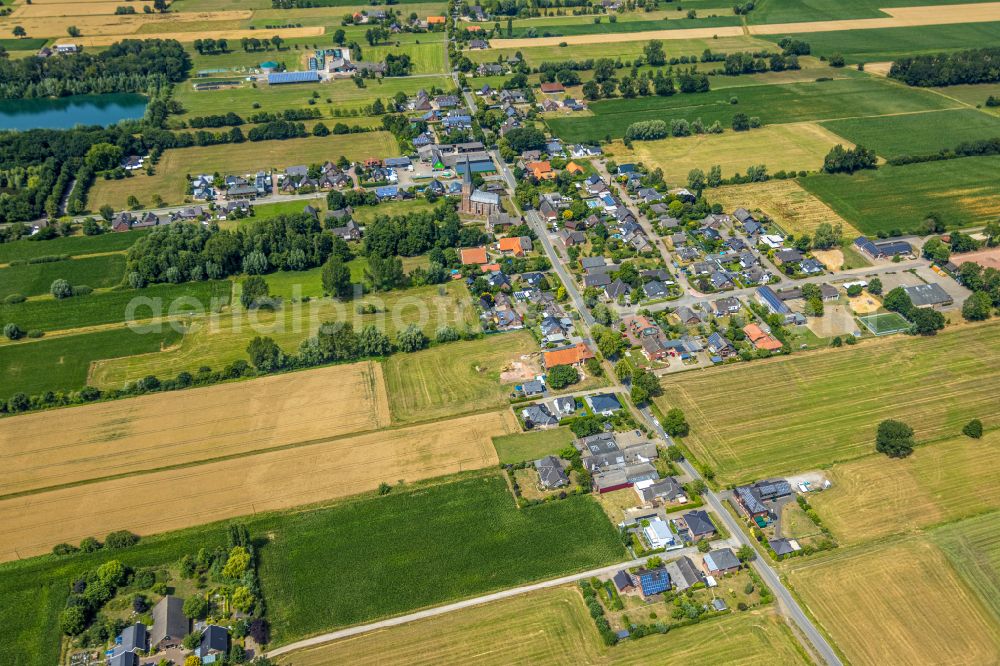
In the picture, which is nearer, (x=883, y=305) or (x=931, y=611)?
(x=931, y=611)

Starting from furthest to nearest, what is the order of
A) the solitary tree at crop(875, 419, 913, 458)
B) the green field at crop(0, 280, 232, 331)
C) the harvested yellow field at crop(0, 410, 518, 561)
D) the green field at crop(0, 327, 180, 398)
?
1. the green field at crop(0, 280, 232, 331)
2. the green field at crop(0, 327, 180, 398)
3. the solitary tree at crop(875, 419, 913, 458)
4. the harvested yellow field at crop(0, 410, 518, 561)

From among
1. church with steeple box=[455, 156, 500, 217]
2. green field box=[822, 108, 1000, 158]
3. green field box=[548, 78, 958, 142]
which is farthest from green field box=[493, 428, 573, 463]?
green field box=[822, 108, 1000, 158]

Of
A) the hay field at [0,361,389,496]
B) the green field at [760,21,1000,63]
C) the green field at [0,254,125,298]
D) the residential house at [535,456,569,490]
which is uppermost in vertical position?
the green field at [760,21,1000,63]

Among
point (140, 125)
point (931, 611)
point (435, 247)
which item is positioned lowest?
point (931, 611)

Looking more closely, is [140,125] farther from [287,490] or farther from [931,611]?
[931,611]

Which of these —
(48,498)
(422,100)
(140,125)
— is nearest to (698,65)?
(422,100)

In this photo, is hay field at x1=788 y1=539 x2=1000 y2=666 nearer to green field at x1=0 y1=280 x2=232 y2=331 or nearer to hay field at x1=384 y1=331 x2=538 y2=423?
hay field at x1=384 y1=331 x2=538 y2=423

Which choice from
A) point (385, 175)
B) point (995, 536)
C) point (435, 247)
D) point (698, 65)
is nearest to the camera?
point (995, 536)
